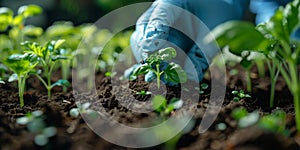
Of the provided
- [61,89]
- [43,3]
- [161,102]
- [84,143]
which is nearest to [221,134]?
[161,102]

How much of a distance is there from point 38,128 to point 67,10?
205cm

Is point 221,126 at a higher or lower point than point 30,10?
lower

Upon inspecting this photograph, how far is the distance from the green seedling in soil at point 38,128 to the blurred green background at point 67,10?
1.86 m

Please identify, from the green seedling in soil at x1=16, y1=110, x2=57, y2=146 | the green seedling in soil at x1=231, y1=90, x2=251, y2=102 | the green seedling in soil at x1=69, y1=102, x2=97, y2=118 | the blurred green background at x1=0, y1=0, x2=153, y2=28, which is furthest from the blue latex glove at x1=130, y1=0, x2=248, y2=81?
the blurred green background at x1=0, y1=0, x2=153, y2=28

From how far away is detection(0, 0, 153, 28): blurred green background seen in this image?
2.93 meters

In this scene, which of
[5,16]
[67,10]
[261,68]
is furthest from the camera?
[67,10]

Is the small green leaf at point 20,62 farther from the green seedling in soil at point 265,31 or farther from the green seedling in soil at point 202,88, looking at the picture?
the green seedling in soil at point 265,31

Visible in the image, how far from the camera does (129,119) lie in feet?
3.66

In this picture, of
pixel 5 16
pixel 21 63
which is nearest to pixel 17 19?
pixel 5 16

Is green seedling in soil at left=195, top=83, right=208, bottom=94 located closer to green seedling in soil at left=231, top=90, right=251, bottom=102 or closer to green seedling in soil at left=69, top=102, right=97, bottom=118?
green seedling in soil at left=231, top=90, right=251, bottom=102

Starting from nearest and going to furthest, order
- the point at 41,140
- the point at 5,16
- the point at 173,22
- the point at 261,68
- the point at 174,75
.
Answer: the point at 41,140, the point at 174,75, the point at 173,22, the point at 5,16, the point at 261,68

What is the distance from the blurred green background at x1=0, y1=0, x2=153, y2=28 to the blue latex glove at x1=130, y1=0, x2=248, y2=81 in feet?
4.82

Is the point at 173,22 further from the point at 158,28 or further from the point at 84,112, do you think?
the point at 84,112

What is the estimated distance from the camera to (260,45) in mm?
1076
